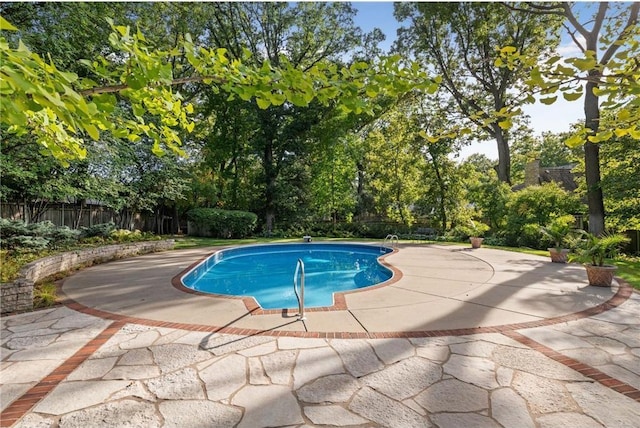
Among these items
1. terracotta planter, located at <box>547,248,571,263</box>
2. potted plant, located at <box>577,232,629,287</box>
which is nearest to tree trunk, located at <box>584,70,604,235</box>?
terracotta planter, located at <box>547,248,571,263</box>

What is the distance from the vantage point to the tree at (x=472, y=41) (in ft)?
57.7

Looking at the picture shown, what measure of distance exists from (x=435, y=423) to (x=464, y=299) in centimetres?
356

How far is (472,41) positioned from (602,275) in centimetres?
1738

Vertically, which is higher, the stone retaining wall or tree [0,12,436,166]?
tree [0,12,436,166]

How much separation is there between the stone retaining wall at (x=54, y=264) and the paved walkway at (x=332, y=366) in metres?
0.44

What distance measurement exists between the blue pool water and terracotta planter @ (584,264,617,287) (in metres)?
4.19

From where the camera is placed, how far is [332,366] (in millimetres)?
3219

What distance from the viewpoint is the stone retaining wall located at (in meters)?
4.97

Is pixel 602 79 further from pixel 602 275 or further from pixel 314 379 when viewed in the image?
pixel 602 275

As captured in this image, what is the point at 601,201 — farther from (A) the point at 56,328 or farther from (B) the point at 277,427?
(A) the point at 56,328

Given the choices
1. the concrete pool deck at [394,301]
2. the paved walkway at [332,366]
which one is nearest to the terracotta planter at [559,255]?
the concrete pool deck at [394,301]

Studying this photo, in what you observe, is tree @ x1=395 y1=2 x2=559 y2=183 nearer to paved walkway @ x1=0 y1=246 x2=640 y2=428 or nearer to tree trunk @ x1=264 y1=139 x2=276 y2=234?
tree trunk @ x1=264 y1=139 x2=276 y2=234

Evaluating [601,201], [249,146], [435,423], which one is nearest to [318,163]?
[249,146]

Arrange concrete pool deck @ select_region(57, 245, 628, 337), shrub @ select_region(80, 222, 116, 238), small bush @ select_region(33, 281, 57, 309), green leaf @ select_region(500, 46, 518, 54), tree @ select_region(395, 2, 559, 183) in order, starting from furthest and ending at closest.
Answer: tree @ select_region(395, 2, 559, 183) < shrub @ select_region(80, 222, 116, 238) < small bush @ select_region(33, 281, 57, 309) < concrete pool deck @ select_region(57, 245, 628, 337) < green leaf @ select_region(500, 46, 518, 54)
